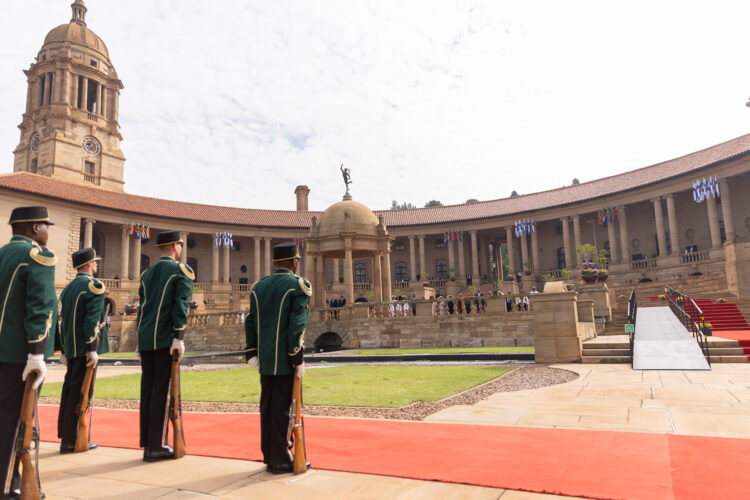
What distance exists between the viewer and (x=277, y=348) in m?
4.88

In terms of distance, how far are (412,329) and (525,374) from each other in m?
13.0

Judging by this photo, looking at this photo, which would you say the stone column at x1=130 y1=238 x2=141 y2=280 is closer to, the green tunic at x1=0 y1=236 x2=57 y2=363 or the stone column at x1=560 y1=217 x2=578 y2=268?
the stone column at x1=560 y1=217 x2=578 y2=268

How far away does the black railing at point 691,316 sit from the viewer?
1291cm

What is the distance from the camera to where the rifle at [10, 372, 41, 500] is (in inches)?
152

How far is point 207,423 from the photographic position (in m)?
7.11

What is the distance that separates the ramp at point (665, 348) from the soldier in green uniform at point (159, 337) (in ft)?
34.6

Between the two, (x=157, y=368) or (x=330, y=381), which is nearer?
(x=157, y=368)

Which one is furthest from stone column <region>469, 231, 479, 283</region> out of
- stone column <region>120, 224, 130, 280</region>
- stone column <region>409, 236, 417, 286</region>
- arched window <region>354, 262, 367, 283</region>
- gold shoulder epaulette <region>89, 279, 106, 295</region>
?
gold shoulder epaulette <region>89, 279, 106, 295</region>

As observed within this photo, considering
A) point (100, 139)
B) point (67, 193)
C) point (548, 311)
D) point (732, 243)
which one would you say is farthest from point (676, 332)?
point (100, 139)

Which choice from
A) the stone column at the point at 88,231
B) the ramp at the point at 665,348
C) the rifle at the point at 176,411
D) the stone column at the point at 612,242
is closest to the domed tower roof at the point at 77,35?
the stone column at the point at 88,231

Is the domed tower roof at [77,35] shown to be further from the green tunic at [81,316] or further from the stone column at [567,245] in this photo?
the green tunic at [81,316]

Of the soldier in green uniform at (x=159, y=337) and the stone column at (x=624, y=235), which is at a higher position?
the stone column at (x=624, y=235)

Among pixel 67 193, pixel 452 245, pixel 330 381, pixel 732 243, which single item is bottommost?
pixel 330 381

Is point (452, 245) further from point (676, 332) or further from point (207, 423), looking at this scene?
point (207, 423)
